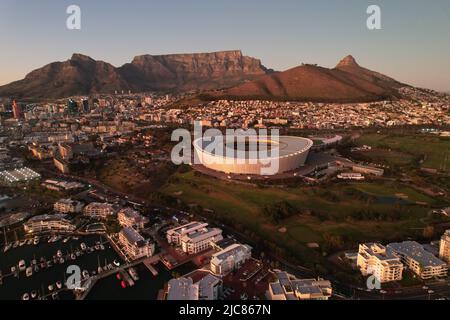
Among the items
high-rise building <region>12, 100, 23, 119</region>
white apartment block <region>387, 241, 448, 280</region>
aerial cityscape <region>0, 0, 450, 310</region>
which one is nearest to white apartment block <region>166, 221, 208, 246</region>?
aerial cityscape <region>0, 0, 450, 310</region>

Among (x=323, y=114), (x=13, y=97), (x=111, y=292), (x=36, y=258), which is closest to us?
(x=111, y=292)

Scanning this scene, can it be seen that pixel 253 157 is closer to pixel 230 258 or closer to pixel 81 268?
pixel 230 258

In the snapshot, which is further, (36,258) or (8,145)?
(8,145)

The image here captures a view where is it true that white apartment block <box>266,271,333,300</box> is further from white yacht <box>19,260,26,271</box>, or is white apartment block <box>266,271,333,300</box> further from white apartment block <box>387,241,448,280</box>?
white yacht <box>19,260,26,271</box>

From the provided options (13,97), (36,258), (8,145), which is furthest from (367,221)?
(13,97)

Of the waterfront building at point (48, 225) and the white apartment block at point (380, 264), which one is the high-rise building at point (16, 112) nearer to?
the waterfront building at point (48, 225)

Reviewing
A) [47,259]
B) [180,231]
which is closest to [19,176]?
[47,259]

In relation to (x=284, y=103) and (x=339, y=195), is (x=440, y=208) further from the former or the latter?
(x=284, y=103)

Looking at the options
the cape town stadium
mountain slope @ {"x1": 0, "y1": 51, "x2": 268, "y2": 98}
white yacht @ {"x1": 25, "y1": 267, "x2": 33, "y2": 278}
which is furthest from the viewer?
mountain slope @ {"x1": 0, "y1": 51, "x2": 268, "y2": 98}
